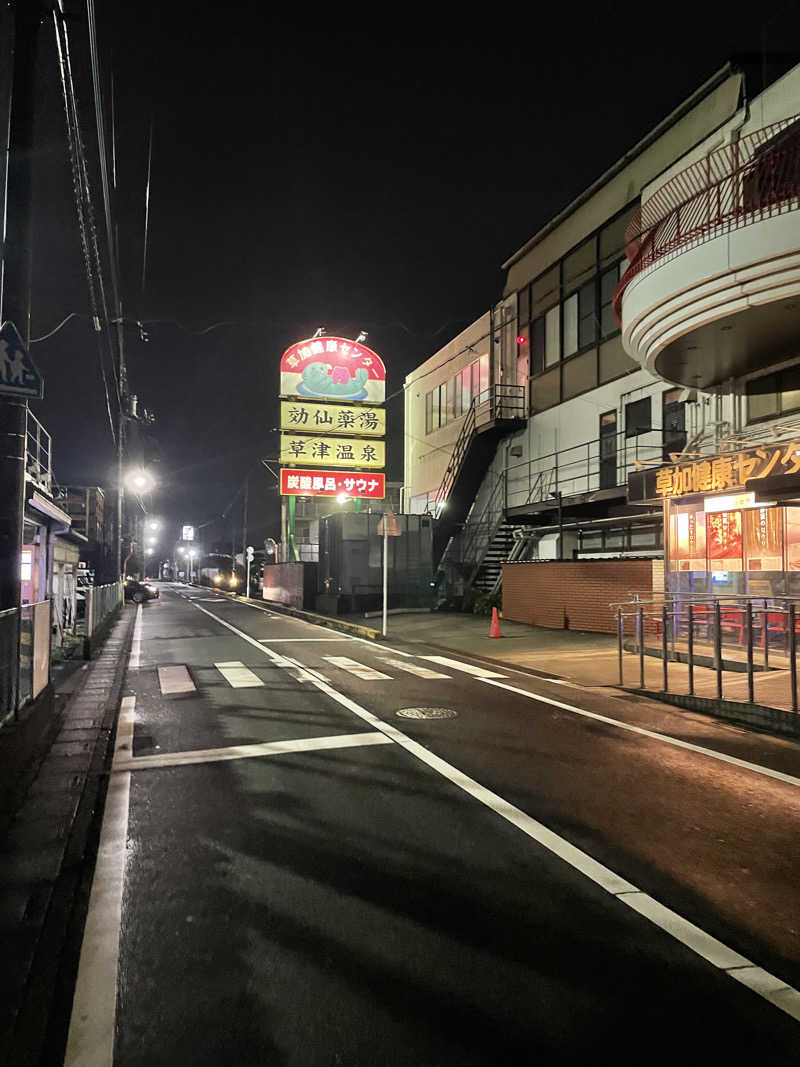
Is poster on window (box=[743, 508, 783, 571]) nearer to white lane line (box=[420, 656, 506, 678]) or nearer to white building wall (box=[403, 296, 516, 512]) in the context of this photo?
white lane line (box=[420, 656, 506, 678])

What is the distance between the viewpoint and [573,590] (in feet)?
63.1

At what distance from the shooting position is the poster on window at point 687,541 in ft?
49.3

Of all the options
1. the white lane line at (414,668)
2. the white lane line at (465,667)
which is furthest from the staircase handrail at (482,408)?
the white lane line at (414,668)

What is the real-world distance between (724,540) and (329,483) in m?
19.9

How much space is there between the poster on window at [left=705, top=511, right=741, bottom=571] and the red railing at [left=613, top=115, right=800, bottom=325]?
5421 mm

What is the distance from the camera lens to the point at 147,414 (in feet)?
138

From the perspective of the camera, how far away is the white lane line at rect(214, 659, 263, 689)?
10.7m

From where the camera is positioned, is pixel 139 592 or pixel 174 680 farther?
pixel 139 592

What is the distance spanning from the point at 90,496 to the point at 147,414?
8.89 m

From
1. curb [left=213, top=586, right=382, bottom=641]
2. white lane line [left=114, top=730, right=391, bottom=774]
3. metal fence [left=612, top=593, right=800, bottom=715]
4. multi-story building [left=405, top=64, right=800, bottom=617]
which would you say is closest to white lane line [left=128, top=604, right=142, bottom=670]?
curb [left=213, top=586, right=382, bottom=641]

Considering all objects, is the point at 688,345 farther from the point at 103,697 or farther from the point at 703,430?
the point at 103,697

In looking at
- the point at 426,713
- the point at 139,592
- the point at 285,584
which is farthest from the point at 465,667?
the point at 139,592

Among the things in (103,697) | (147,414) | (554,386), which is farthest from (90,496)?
(103,697)

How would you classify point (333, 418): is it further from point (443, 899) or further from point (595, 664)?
point (443, 899)
